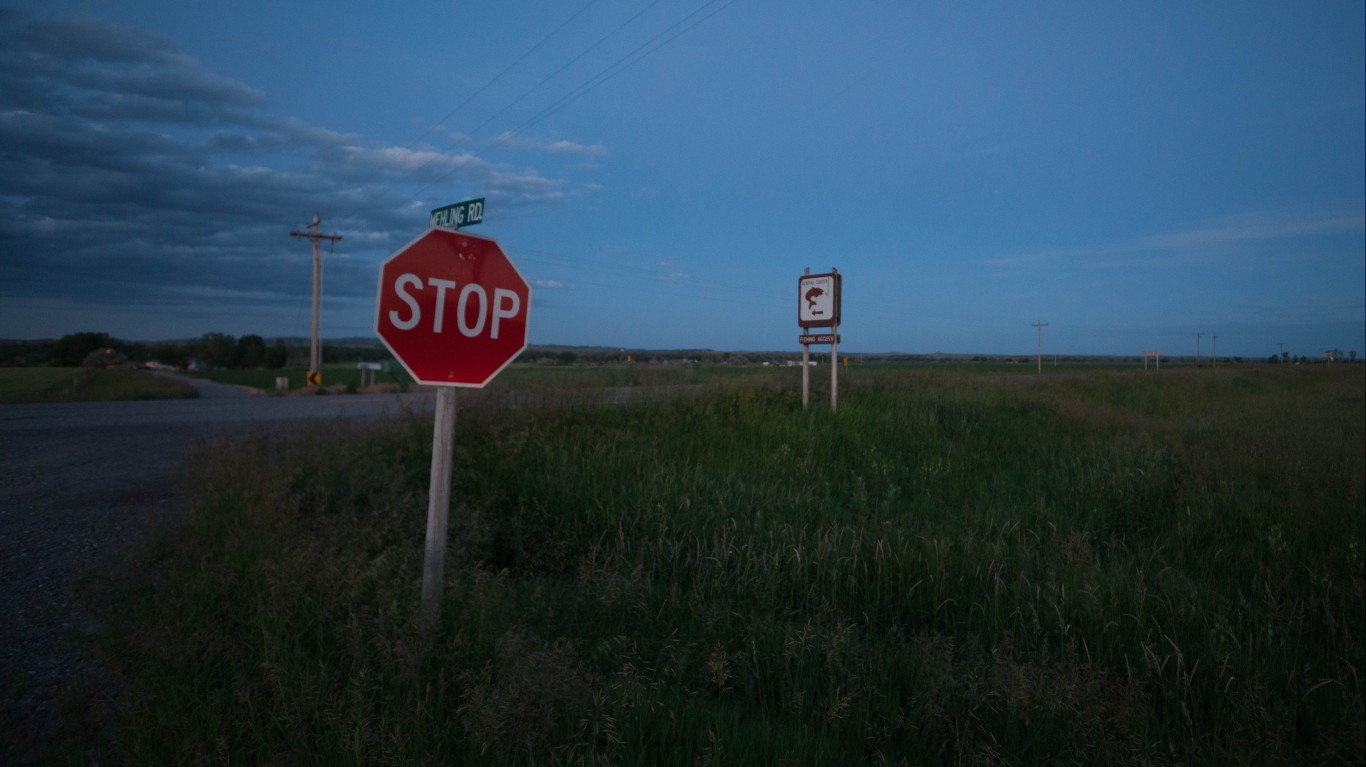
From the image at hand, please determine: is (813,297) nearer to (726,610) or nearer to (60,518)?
(726,610)

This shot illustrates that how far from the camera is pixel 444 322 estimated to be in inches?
153

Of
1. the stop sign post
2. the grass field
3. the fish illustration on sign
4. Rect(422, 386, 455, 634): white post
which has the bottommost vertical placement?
the grass field

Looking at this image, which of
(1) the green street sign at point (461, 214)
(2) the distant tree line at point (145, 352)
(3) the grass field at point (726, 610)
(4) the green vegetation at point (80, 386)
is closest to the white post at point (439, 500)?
(3) the grass field at point (726, 610)

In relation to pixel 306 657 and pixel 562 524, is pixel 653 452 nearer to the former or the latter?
pixel 562 524

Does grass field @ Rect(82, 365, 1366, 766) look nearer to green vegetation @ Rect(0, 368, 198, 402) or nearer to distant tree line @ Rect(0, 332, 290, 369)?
green vegetation @ Rect(0, 368, 198, 402)

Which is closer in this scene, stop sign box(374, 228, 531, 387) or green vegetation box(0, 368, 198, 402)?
stop sign box(374, 228, 531, 387)

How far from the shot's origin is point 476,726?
2.79m

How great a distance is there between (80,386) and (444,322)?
22.2 metres

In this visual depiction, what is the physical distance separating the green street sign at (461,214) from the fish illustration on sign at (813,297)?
6.78m

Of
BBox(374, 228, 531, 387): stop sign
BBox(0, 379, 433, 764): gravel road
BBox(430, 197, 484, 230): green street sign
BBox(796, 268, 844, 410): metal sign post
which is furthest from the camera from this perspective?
BBox(796, 268, 844, 410): metal sign post

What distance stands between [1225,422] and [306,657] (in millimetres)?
16736

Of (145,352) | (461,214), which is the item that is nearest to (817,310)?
(461,214)

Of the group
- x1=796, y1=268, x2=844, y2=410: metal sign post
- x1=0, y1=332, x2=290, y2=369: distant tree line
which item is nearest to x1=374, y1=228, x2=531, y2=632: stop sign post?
x1=796, y1=268, x2=844, y2=410: metal sign post

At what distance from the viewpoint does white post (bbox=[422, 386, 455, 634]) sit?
379cm
